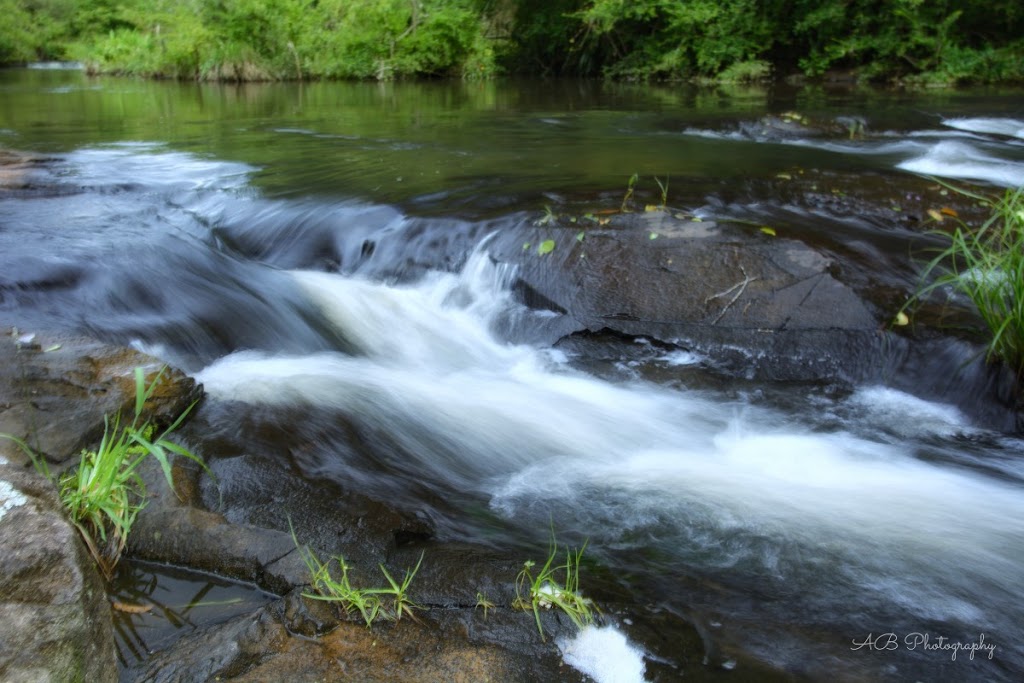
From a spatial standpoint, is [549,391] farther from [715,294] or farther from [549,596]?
[549,596]

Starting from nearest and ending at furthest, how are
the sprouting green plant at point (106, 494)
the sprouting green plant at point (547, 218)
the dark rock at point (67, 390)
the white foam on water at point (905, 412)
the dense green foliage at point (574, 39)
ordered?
the sprouting green plant at point (106, 494)
the dark rock at point (67, 390)
the white foam on water at point (905, 412)
the sprouting green plant at point (547, 218)
the dense green foliage at point (574, 39)

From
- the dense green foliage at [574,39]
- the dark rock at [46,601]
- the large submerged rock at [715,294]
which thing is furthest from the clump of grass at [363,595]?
the dense green foliage at [574,39]

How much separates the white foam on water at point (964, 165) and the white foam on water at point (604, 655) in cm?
733

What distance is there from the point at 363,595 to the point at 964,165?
8832 mm

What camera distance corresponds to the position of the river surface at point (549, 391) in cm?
295

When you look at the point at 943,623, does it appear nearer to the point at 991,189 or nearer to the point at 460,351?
the point at 460,351

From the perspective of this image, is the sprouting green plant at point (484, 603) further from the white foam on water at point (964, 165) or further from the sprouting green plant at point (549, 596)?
the white foam on water at point (964, 165)

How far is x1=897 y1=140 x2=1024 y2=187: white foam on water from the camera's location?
8.32 metres

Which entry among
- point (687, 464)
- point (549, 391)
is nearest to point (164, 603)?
point (687, 464)

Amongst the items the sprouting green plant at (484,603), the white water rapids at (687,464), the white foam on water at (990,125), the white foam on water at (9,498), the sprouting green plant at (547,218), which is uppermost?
the white foam on water at (990,125)

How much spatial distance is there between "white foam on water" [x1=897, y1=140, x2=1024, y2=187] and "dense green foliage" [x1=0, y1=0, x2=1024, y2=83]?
9.11 meters

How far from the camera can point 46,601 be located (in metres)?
1.83

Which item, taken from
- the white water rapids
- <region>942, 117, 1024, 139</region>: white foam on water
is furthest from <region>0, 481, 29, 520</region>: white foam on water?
<region>942, 117, 1024, 139</region>: white foam on water

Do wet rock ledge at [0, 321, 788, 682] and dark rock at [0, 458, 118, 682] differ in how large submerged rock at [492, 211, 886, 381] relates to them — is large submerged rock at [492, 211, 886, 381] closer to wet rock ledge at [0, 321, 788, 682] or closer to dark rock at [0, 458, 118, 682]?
wet rock ledge at [0, 321, 788, 682]
